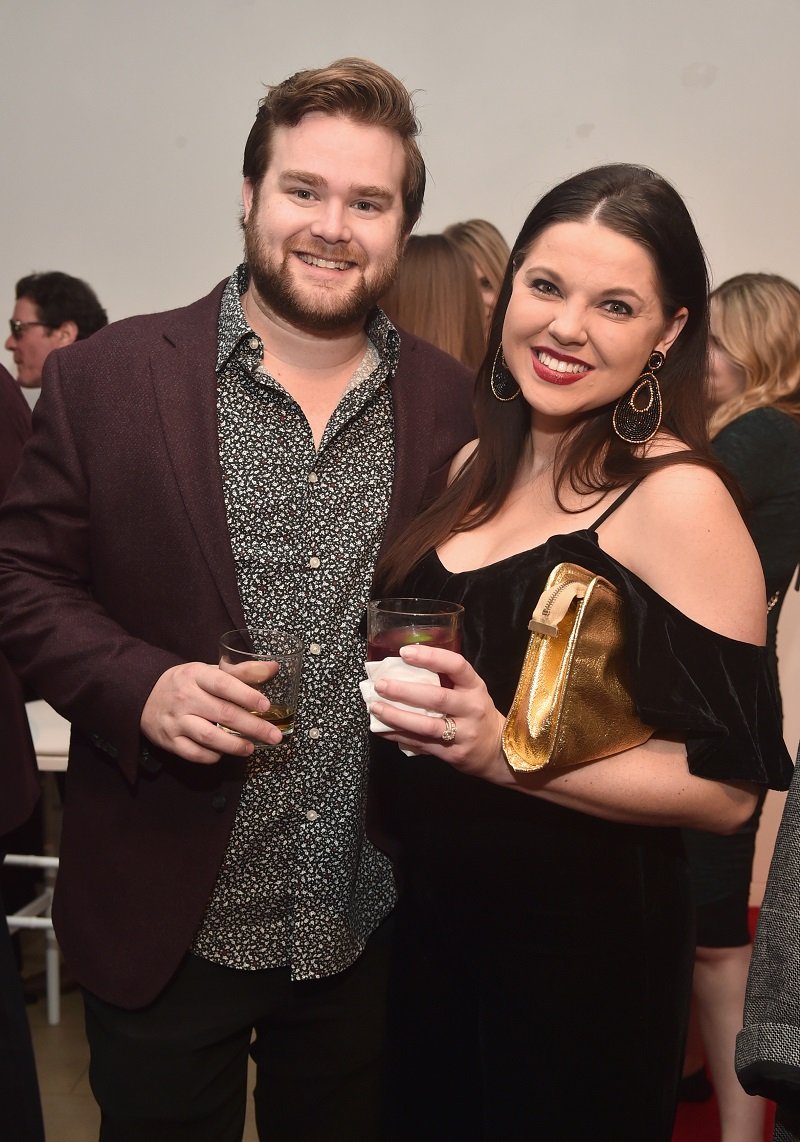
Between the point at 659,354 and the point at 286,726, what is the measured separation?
837mm

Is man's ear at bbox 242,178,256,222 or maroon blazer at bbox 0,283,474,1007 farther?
man's ear at bbox 242,178,256,222

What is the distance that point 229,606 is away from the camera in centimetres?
169

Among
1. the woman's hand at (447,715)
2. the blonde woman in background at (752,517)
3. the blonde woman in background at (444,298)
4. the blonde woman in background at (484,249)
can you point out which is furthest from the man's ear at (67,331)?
the woman's hand at (447,715)

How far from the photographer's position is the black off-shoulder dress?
1.49 metres

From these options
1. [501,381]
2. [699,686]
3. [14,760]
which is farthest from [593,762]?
[14,760]

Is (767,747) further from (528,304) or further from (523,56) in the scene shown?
(523,56)

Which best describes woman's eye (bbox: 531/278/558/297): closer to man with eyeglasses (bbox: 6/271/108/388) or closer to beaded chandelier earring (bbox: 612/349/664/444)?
beaded chandelier earring (bbox: 612/349/664/444)

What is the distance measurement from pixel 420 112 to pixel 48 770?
3064 mm

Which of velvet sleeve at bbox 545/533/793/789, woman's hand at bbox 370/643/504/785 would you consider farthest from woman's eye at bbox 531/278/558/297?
woman's hand at bbox 370/643/504/785

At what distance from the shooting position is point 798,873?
99cm

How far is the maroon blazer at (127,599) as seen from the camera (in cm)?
169

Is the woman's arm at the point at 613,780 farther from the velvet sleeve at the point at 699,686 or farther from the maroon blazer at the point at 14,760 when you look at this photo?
the maroon blazer at the point at 14,760

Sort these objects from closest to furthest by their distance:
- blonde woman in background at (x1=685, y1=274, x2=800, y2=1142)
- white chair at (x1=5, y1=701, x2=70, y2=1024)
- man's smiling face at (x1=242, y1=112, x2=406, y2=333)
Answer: man's smiling face at (x1=242, y1=112, x2=406, y2=333) < blonde woman in background at (x1=685, y1=274, x2=800, y2=1142) < white chair at (x1=5, y1=701, x2=70, y2=1024)

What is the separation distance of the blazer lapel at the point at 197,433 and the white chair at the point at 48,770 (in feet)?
5.08
